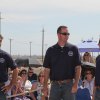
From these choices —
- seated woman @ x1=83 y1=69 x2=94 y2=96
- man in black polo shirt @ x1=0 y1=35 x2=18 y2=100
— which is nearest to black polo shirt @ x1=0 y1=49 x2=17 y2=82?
man in black polo shirt @ x1=0 y1=35 x2=18 y2=100

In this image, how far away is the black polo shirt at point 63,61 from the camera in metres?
9.02

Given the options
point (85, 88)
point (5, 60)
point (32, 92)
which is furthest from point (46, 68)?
point (32, 92)

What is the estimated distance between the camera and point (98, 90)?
30.0 ft

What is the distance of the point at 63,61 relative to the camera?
9016 mm

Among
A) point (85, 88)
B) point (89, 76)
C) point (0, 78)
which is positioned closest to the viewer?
point (0, 78)

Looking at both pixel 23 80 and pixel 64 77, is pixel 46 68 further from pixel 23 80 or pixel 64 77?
pixel 23 80

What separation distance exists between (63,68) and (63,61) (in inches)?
5.5

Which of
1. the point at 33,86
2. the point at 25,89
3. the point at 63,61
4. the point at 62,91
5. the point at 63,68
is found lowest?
the point at 25,89

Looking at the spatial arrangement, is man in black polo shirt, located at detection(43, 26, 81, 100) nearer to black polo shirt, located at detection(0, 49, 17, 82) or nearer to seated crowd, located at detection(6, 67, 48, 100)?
black polo shirt, located at detection(0, 49, 17, 82)

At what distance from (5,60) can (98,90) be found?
6.47 ft

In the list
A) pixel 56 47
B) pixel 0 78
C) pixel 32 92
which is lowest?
pixel 32 92

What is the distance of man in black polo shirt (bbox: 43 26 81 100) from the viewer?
9023 millimetres

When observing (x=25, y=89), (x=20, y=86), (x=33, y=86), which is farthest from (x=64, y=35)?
(x=25, y=89)

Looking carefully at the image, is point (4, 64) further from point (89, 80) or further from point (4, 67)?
point (89, 80)
